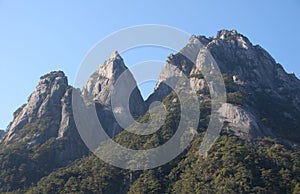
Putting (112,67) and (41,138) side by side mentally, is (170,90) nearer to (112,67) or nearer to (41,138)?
(112,67)

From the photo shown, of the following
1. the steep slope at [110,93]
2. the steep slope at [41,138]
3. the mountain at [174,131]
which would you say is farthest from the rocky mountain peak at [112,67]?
the steep slope at [41,138]

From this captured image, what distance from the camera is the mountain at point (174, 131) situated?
151 feet

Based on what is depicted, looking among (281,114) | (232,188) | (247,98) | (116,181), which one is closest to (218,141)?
(232,188)

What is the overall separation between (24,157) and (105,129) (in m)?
14.5

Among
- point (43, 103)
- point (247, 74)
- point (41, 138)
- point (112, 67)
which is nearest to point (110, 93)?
point (112, 67)

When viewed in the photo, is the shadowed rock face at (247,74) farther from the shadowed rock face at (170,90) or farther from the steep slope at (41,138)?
the steep slope at (41,138)

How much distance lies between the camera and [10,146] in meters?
67.0

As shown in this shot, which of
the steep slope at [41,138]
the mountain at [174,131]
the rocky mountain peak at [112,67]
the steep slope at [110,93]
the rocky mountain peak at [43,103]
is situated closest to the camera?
the mountain at [174,131]

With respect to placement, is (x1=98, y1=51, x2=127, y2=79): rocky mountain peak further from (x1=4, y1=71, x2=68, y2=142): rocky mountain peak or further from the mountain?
(x1=4, y1=71, x2=68, y2=142): rocky mountain peak

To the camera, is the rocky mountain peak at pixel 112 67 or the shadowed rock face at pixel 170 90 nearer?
the shadowed rock face at pixel 170 90

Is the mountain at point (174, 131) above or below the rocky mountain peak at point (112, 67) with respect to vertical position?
below

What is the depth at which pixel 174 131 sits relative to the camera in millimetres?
58219

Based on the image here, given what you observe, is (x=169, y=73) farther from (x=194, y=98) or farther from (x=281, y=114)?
(x=281, y=114)

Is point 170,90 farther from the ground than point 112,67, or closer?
closer
